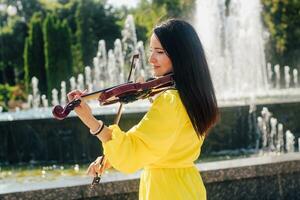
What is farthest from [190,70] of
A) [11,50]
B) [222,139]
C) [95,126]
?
[11,50]

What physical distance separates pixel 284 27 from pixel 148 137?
30326 mm

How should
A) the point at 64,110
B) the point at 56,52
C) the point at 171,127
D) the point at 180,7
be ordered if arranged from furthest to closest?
the point at 180,7
the point at 56,52
the point at 171,127
the point at 64,110

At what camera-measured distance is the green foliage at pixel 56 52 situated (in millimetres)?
28828

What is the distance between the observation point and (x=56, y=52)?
29250 mm

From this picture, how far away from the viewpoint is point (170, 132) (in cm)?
243

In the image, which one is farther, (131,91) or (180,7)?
(180,7)

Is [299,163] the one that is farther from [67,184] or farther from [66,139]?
[66,139]

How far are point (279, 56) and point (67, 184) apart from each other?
2948 centimetres

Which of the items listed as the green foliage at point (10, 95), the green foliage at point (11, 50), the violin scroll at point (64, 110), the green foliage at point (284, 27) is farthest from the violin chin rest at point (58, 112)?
the green foliage at point (11, 50)

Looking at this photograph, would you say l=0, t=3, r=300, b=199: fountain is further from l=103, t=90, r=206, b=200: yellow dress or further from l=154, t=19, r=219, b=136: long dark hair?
l=154, t=19, r=219, b=136: long dark hair

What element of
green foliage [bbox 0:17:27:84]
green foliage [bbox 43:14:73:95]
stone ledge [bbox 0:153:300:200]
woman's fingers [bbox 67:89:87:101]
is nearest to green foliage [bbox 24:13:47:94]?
green foliage [bbox 43:14:73:95]

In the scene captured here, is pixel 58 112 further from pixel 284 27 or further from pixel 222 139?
pixel 284 27

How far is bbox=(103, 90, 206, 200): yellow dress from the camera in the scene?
2391 mm

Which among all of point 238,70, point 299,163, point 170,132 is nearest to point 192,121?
point 170,132
